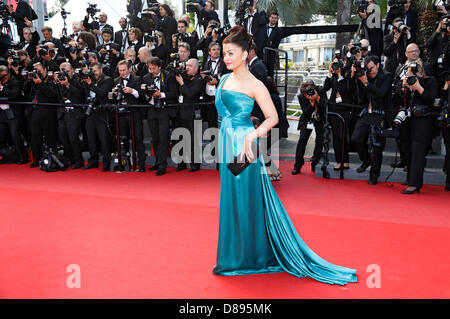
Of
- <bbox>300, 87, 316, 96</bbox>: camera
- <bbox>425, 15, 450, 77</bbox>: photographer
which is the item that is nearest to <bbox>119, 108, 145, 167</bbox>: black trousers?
<bbox>300, 87, 316, 96</bbox>: camera

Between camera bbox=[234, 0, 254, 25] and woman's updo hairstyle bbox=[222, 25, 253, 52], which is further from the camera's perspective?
camera bbox=[234, 0, 254, 25]

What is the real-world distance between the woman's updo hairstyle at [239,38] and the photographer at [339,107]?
12.1ft

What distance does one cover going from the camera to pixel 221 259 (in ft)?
10.4

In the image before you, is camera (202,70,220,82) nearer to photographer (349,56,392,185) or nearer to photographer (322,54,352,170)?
photographer (322,54,352,170)

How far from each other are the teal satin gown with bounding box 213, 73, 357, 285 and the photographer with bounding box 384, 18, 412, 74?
4821 millimetres

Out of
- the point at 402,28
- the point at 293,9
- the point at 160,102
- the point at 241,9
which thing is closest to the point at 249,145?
the point at 160,102

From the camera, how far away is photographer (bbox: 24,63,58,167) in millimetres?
7406

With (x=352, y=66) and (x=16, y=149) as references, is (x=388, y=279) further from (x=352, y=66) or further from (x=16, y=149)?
(x=16, y=149)

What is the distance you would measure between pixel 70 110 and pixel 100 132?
0.67 m

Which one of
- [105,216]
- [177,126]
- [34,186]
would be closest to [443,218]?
[105,216]

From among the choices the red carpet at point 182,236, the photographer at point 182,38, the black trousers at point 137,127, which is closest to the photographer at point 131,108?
the black trousers at point 137,127

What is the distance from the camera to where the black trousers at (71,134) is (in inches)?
287

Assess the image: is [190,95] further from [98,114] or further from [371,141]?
[371,141]
